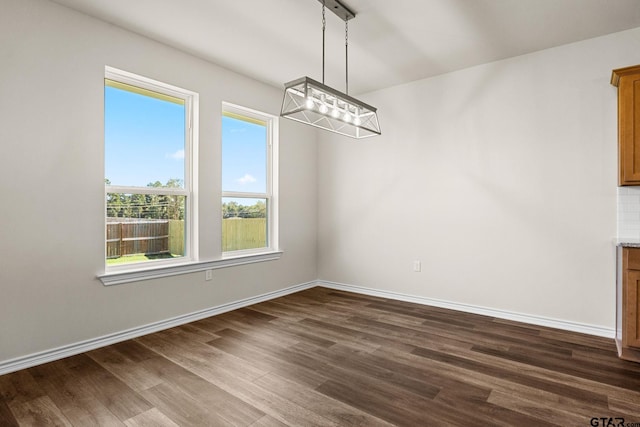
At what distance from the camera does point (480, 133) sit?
381 centimetres

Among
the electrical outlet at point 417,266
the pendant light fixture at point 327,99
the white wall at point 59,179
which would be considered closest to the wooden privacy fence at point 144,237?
the white wall at point 59,179

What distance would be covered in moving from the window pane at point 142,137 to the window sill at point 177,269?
828mm

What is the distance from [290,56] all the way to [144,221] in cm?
224

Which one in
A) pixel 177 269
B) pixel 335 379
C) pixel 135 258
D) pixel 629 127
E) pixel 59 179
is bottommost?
pixel 335 379

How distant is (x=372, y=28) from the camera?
302cm

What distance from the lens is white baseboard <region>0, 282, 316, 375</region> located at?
250 cm

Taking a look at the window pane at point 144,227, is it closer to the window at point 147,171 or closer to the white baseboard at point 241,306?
the window at point 147,171

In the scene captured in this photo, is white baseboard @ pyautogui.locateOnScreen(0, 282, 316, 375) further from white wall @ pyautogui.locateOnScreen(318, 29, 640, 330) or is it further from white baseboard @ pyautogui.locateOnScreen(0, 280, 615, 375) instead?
white wall @ pyautogui.locateOnScreen(318, 29, 640, 330)

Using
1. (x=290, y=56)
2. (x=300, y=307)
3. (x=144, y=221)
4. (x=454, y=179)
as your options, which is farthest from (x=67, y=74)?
(x=454, y=179)

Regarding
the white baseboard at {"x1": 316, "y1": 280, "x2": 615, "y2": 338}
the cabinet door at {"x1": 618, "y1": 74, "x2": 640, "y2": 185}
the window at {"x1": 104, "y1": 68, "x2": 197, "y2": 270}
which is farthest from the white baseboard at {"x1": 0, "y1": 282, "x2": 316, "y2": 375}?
the cabinet door at {"x1": 618, "y1": 74, "x2": 640, "y2": 185}

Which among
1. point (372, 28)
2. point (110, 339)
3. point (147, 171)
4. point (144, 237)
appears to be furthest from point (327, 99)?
point (110, 339)

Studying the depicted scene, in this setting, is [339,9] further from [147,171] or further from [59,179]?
[59,179]

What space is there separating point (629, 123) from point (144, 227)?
4.37 m

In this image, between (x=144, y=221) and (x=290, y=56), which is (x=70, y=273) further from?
(x=290, y=56)
